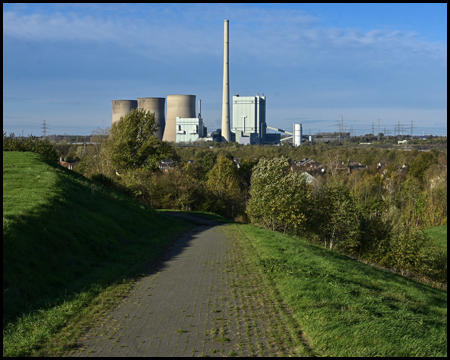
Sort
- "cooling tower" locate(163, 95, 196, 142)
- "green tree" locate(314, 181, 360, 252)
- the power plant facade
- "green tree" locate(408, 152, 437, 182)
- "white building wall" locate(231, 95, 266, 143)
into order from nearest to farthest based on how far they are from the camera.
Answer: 1. "green tree" locate(314, 181, 360, 252)
2. "green tree" locate(408, 152, 437, 182)
3. "cooling tower" locate(163, 95, 196, 142)
4. the power plant facade
5. "white building wall" locate(231, 95, 266, 143)

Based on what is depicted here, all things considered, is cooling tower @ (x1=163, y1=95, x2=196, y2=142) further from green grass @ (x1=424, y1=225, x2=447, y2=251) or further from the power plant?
green grass @ (x1=424, y1=225, x2=447, y2=251)

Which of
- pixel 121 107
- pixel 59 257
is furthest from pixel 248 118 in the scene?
pixel 59 257

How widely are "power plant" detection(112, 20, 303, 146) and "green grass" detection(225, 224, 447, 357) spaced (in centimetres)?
7839

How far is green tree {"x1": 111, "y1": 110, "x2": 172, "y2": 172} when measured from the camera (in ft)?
135

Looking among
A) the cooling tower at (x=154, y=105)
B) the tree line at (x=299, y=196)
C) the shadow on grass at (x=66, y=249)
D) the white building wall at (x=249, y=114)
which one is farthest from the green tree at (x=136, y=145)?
the white building wall at (x=249, y=114)

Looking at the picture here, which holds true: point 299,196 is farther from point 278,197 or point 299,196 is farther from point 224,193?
point 224,193

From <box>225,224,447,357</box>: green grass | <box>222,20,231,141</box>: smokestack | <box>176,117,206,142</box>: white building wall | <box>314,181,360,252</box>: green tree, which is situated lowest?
<box>314,181,360,252</box>: green tree

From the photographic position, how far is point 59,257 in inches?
404

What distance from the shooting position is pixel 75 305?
25.8 feet

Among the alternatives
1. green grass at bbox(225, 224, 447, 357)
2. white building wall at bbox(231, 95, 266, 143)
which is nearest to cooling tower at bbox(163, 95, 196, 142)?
white building wall at bbox(231, 95, 266, 143)

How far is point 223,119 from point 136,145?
7693cm

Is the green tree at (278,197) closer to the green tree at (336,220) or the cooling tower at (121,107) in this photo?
the green tree at (336,220)

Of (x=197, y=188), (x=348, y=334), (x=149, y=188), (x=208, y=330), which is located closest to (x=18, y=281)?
(x=208, y=330)

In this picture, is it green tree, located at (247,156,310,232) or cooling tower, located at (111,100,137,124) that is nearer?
green tree, located at (247,156,310,232)
